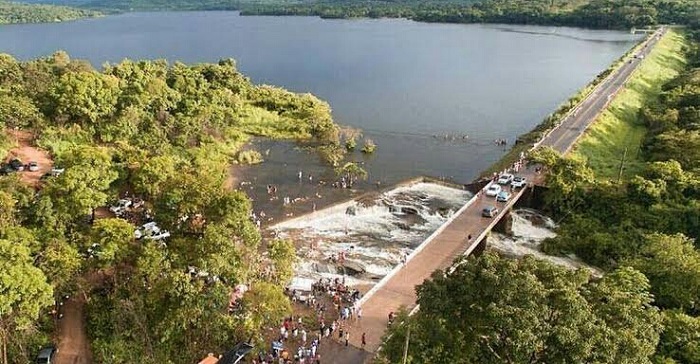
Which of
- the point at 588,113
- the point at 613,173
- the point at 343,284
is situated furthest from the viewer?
the point at 588,113

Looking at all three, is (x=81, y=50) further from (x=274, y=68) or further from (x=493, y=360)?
(x=493, y=360)

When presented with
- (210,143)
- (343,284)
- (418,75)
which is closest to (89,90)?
(210,143)

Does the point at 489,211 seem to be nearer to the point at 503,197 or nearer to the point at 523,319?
the point at 503,197

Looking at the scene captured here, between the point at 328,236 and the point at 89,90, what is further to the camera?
the point at 89,90

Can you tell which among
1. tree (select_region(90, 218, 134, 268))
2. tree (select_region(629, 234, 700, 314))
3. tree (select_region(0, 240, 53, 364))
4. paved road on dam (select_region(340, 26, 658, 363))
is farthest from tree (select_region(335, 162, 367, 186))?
tree (select_region(0, 240, 53, 364))

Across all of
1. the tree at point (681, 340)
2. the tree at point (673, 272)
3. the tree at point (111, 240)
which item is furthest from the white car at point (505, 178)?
the tree at point (111, 240)

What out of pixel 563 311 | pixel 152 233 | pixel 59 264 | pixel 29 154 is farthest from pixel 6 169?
pixel 563 311
